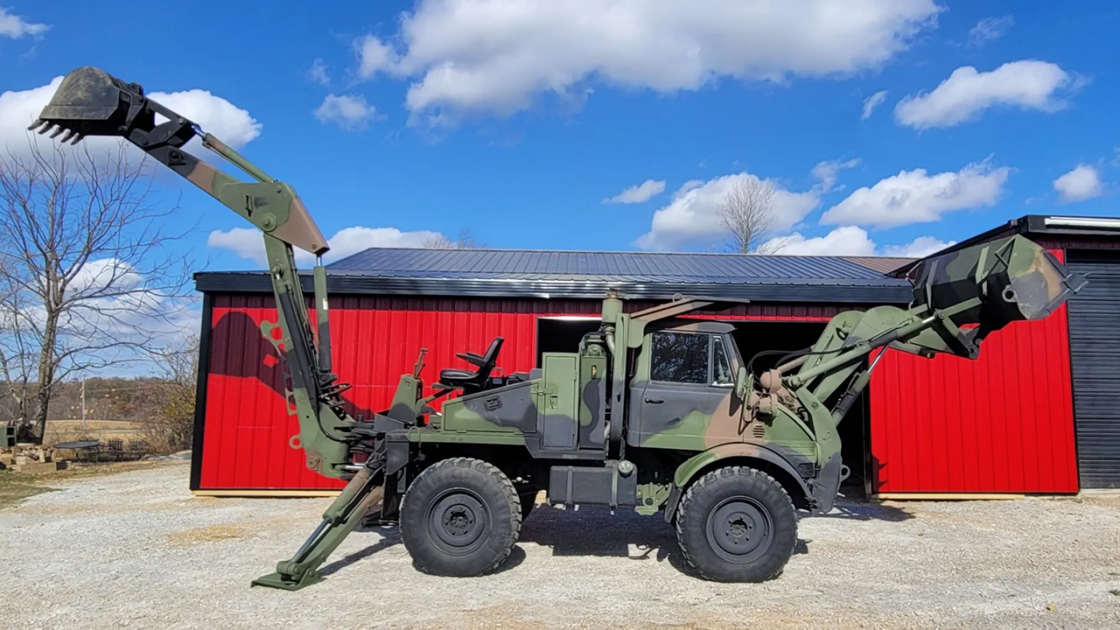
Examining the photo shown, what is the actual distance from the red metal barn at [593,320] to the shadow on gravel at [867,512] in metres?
0.57

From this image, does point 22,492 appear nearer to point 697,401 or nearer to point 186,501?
point 186,501

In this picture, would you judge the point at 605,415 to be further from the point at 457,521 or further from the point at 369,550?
the point at 369,550

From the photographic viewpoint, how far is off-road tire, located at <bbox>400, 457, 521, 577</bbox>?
6594 millimetres

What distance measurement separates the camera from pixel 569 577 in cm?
666

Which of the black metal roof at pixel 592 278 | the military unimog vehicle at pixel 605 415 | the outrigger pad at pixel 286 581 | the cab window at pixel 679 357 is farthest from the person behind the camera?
the black metal roof at pixel 592 278

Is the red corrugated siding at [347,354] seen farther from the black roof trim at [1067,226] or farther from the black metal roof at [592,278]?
the black roof trim at [1067,226]

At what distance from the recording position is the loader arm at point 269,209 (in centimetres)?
751

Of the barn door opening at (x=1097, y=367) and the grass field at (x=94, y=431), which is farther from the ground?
the barn door opening at (x=1097, y=367)

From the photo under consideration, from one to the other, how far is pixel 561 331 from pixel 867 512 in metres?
6.97

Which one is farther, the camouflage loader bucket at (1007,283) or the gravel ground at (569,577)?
the camouflage loader bucket at (1007,283)

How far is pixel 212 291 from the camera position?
10.9m

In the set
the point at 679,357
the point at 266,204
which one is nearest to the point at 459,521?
the point at 679,357

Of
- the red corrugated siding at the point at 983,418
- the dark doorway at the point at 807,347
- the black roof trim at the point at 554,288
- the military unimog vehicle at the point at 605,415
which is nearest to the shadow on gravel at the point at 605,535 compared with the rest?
the military unimog vehicle at the point at 605,415

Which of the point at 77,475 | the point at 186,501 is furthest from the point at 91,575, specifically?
the point at 77,475
